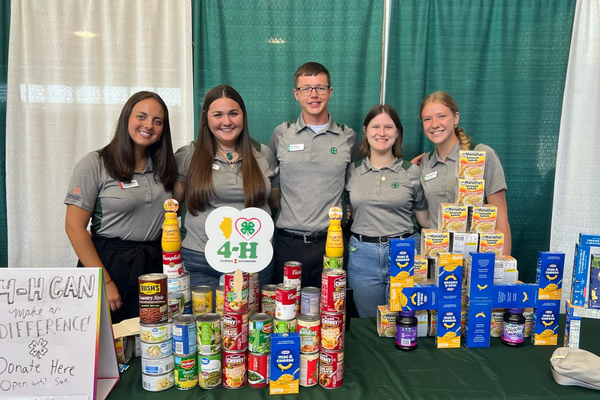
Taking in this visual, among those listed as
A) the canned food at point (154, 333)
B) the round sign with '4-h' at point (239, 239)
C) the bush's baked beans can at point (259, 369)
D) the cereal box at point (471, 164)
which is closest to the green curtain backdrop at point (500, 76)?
the cereal box at point (471, 164)

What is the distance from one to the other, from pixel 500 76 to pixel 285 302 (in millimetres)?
2609

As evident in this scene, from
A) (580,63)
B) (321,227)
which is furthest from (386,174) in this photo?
(580,63)

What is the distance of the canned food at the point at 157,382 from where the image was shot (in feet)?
3.57

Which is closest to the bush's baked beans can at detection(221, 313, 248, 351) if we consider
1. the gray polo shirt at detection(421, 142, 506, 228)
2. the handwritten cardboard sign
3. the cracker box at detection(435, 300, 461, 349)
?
the handwritten cardboard sign

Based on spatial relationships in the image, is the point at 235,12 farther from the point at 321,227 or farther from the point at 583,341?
the point at 583,341

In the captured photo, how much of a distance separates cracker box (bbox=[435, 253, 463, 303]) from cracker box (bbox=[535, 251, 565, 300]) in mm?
297

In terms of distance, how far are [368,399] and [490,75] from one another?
2623 mm

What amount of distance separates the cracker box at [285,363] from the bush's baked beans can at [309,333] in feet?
0.08

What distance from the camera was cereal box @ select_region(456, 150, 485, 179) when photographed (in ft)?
5.03

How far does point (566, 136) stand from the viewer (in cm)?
295

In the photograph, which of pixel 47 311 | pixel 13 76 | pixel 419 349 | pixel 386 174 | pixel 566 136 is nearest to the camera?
pixel 47 311

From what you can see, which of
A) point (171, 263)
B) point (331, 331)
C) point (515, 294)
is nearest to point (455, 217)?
point (515, 294)

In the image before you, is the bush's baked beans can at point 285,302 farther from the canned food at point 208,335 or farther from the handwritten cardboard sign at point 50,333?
the handwritten cardboard sign at point 50,333

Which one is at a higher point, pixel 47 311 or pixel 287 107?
pixel 287 107
